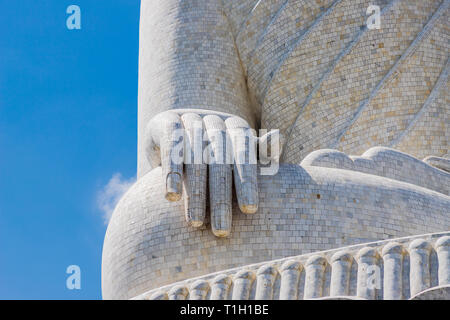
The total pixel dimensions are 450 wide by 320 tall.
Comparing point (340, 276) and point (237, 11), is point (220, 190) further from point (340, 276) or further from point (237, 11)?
point (237, 11)

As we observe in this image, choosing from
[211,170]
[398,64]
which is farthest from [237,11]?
[211,170]

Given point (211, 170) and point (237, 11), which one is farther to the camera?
point (237, 11)

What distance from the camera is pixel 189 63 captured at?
51.8ft

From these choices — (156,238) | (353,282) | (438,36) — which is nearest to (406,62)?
(438,36)

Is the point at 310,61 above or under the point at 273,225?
above

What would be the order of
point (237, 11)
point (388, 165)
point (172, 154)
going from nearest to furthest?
point (172, 154) → point (388, 165) → point (237, 11)

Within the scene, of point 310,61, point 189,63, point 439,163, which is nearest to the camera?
point 439,163

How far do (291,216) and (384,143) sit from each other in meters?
3.29

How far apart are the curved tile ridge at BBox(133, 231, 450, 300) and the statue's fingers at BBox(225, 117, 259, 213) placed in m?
1.65

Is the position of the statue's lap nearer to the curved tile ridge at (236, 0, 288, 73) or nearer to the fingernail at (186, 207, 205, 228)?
the fingernail at (186, 207, 205, 228)

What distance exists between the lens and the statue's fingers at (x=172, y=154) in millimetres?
11320

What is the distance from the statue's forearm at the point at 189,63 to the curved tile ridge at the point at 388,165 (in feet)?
8.89

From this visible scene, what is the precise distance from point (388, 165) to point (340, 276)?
151 inches

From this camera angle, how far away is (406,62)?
49.8ft
